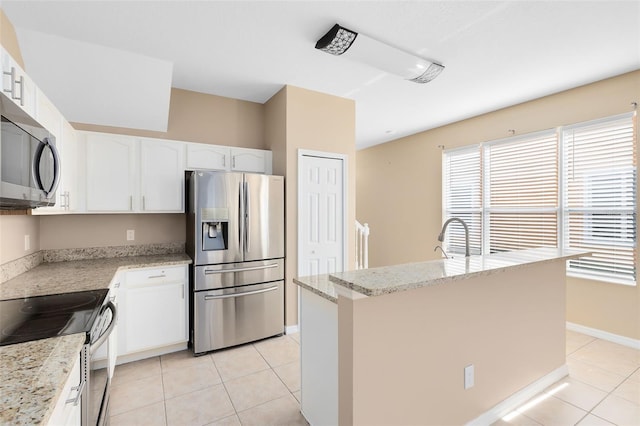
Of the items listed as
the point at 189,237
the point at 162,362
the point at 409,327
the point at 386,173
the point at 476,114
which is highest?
the point at 476,114

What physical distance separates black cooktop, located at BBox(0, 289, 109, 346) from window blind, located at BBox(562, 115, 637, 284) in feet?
14.6

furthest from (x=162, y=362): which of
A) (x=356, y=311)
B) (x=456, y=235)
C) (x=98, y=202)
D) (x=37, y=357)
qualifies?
(x=456, y=235)

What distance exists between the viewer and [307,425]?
1941 mm

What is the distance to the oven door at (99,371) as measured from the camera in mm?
1351

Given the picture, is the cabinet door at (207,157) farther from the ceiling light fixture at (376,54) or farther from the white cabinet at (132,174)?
the ceiling light fixture at (376,54)

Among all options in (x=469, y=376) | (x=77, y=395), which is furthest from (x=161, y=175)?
(x=469, y=376)

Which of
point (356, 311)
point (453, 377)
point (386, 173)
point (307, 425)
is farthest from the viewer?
point (386, 173)

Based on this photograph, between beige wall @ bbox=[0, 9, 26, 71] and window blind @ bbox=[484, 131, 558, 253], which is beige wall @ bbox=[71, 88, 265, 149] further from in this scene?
window blind @ bbox=[484, 131, 558, 253]

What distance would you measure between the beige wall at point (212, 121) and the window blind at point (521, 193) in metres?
3.21

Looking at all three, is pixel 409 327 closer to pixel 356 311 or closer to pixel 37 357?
pixel 356 311

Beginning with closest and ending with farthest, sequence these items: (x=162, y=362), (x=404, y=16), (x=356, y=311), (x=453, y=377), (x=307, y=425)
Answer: (x=356, y=311), (x=453, y=377), (x=307, y=425), (x=404, y=16), (x=162, y=362)

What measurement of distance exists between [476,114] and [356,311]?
4.04 m

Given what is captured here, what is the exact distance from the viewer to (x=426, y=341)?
164 cm

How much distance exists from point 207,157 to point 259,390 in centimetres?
233
